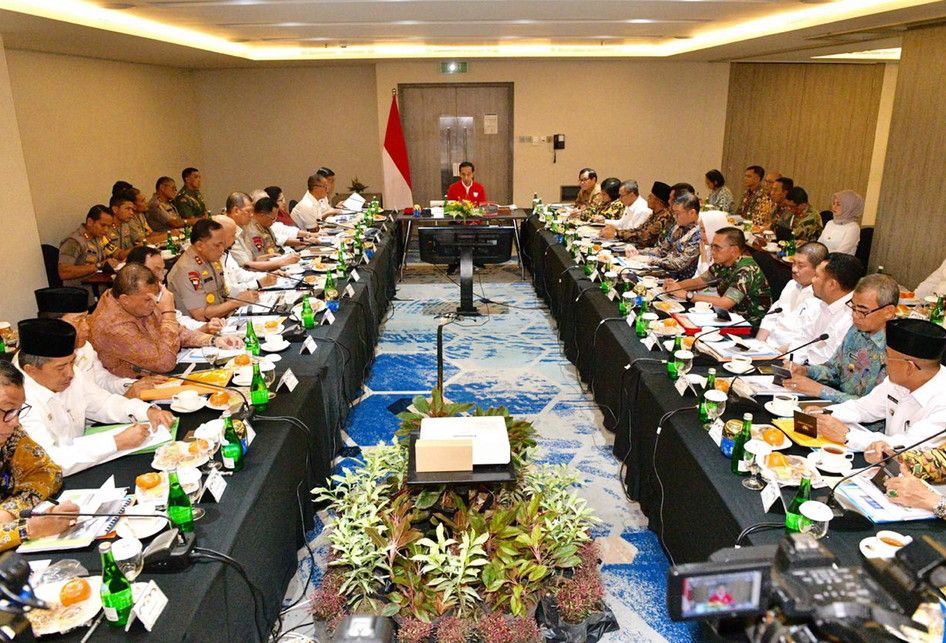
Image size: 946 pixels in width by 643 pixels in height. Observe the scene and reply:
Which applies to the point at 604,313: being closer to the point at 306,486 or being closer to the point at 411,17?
the point at 306,486

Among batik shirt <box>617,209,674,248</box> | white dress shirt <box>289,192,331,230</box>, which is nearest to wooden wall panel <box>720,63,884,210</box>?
batik shirt <box>617,209,674,248</box>

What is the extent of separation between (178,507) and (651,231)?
4926mm

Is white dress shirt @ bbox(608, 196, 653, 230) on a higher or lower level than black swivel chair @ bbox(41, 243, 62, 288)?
higher

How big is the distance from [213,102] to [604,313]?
8.00m

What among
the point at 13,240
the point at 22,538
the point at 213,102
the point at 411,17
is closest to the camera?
the point at 22,538

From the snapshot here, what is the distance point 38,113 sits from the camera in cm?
638

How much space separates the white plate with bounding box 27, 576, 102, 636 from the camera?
1527mm

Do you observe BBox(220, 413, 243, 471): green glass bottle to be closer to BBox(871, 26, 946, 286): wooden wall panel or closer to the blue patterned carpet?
the blue patterned carpet

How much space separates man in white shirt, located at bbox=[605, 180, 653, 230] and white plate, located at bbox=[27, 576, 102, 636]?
17.8 ft

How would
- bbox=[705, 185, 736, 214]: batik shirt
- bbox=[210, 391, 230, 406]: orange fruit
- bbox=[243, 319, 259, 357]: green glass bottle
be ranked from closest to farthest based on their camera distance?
bbox=[210, 391, 230, 406]: orange fruit
bbox=[243, 319, 259, 357]: green glass bottle
bbox=[705, 185, 736, 214]: batik shirt

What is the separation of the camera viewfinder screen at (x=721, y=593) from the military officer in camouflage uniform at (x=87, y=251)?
18.3 feet

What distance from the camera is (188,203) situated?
776 centimetres

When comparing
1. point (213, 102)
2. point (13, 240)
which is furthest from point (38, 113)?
point (213, 102)

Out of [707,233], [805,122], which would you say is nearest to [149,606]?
[707,233]
